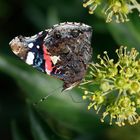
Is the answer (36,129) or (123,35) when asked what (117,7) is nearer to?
(123,35)

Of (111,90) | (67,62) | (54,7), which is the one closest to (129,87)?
(111,90)

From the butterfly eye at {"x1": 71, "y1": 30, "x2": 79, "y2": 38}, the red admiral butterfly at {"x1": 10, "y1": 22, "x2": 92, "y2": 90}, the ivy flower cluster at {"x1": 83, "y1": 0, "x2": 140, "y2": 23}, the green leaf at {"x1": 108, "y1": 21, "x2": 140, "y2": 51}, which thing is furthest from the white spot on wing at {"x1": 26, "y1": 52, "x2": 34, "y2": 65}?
the green leaf at {"x1": 108, "y1": 21, "x2": 140, "y2": 51}

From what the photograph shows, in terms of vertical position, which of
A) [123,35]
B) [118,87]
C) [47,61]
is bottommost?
[118,87]

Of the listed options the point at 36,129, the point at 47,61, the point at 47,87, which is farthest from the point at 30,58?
the point at 47,87

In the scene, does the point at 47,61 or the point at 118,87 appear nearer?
the point at 47,61

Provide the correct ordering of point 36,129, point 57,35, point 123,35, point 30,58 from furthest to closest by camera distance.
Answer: point 123,35 → point 36,129 → point 57,35 → point 30,58

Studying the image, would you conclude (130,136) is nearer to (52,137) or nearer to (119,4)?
(52,137)
